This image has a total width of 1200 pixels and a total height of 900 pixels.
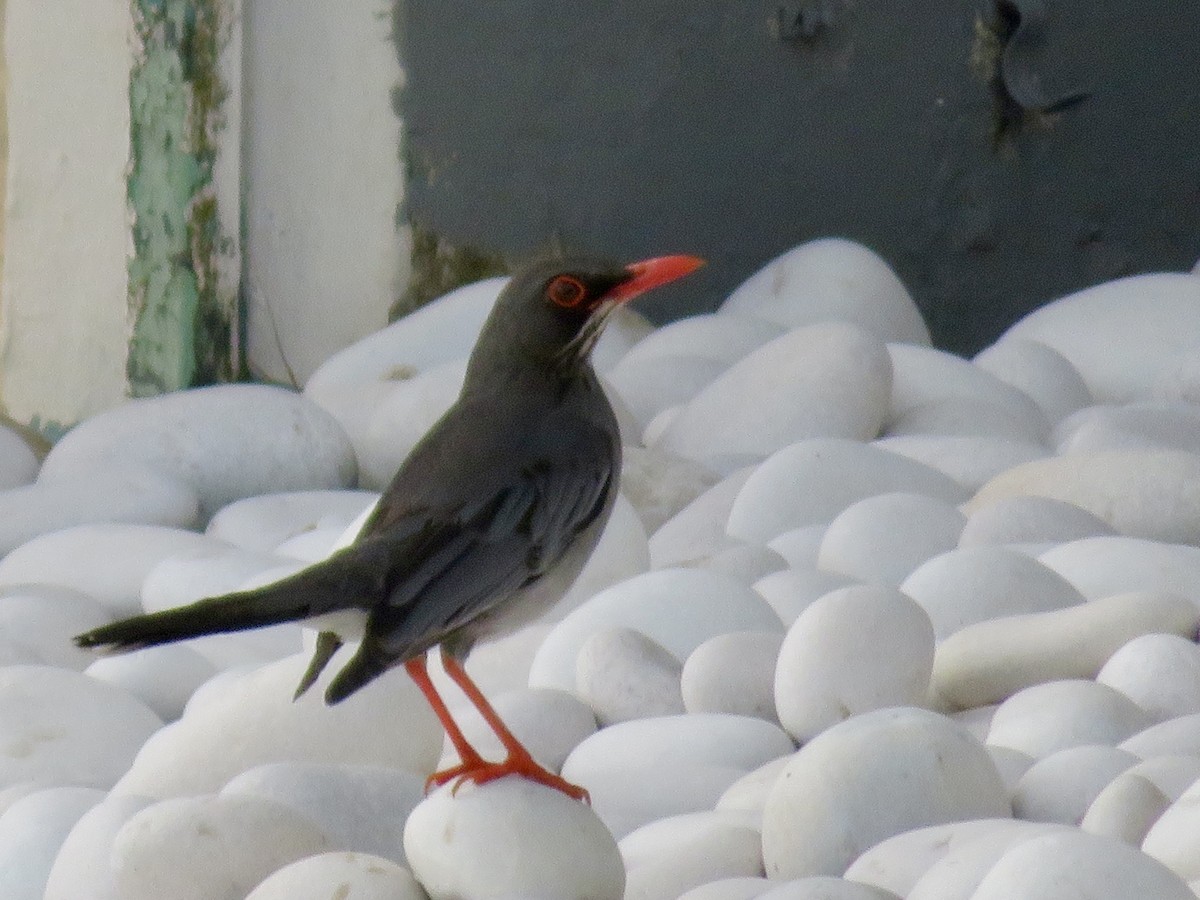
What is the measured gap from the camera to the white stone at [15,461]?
4.86 metres

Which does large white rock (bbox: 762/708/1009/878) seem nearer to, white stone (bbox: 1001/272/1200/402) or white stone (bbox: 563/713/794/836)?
white stone (bbox: 563/713/794/836)

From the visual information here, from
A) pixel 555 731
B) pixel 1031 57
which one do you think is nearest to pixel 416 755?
pixel 555 731

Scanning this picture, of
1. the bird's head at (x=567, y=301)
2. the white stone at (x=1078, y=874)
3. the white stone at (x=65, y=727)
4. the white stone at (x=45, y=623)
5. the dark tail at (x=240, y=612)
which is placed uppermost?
the bird's head at (x=567, y=301)

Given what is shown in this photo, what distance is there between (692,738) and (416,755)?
1.33 feet

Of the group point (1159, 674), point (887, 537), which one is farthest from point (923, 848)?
point (887, 537)

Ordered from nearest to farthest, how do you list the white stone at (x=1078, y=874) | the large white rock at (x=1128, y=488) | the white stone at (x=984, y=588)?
the white stone at (x=1078, y=874) → the white stone at (x=984, y=588) → the large white rock at (x=1128, y=488)

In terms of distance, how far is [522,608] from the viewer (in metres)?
2.64

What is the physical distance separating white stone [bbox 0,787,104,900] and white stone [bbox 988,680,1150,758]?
1254 millimetres

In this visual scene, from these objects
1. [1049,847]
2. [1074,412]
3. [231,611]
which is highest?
[231,611]

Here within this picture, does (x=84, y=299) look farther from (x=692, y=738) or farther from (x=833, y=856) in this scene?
(x=833, y=856)

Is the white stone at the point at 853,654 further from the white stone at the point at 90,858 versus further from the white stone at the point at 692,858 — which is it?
the white stone at the point at 90,858

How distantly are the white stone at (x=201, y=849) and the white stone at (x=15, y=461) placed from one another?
8.01ft

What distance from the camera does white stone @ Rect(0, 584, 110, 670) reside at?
362 centimetres

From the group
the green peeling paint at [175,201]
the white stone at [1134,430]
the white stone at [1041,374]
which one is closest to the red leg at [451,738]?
the white stone at [1134,430]
